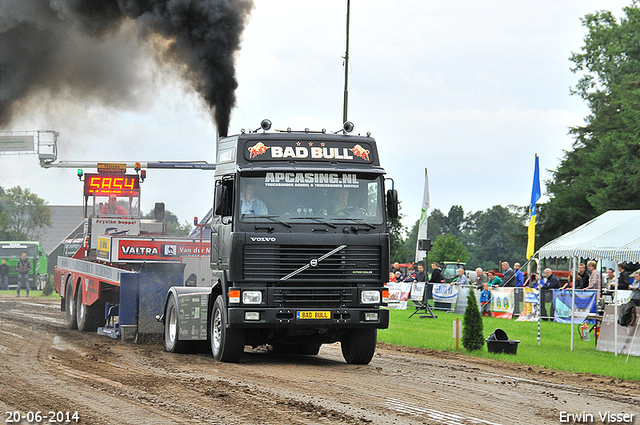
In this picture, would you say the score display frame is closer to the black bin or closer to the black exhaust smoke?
the black exhaust smoke

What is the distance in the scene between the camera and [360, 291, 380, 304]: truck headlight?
1241 cm

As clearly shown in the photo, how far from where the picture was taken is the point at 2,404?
845 centimetres

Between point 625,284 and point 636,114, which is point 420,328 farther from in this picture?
point 636,114

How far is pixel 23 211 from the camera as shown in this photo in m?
77.1

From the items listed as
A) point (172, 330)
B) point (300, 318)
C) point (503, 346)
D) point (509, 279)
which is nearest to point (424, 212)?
point (509, 279)

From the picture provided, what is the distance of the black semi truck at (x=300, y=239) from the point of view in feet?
39.8

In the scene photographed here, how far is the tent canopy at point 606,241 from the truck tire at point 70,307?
11.0 meters

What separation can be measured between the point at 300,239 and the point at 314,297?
3.02ft

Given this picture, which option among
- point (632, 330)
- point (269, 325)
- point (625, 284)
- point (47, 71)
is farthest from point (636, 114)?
point (269, 325)

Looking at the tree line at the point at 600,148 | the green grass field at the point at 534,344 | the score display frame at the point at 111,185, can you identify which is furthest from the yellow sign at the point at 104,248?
the tree line at the point at 600,148

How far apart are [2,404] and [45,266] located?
147ft

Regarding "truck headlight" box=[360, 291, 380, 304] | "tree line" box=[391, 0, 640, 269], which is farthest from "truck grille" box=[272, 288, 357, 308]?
"tree line" box=[391, 0, 640, 269]

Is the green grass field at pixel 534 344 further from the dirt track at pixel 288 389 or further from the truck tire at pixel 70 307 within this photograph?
the truck tire at pixel 70 307

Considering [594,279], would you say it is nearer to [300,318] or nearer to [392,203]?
[392,203]
